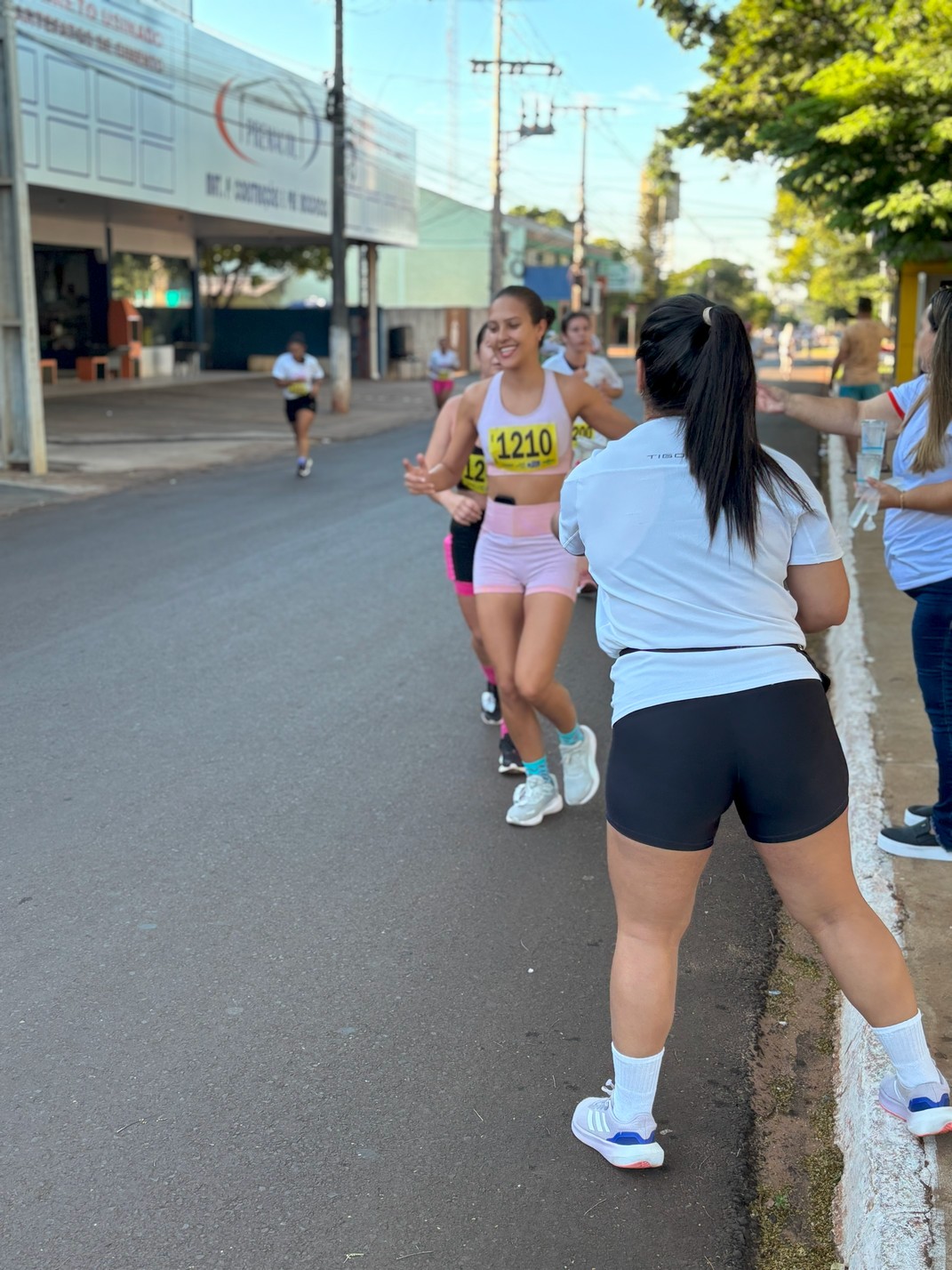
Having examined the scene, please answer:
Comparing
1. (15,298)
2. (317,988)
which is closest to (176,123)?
(15,298)

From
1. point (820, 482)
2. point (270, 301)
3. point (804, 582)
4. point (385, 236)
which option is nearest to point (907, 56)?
point (820, 482)

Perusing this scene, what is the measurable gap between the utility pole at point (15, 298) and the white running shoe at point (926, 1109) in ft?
47.2

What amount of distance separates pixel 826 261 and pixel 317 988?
67.7 metres

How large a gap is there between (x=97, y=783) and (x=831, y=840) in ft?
11.6

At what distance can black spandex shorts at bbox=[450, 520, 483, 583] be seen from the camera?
18.7ft

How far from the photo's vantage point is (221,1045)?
348 centimetres

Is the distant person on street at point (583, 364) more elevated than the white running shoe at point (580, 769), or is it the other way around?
the distant person on street at point (583, 364)

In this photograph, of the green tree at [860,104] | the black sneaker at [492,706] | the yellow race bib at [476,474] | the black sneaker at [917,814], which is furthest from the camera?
the green tree at [860,104]

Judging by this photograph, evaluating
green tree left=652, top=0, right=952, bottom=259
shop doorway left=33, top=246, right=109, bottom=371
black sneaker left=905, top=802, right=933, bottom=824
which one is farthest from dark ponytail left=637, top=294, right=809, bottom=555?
shop doorway left=33, top=246, right=109, bottom=371

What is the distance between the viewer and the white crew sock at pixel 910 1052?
9.39ft

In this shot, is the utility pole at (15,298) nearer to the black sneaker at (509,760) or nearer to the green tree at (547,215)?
the black sneaker at (509,760)

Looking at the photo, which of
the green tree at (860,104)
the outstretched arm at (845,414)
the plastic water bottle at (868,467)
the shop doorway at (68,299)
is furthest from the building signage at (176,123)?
the plastic water bottle at (868,467)

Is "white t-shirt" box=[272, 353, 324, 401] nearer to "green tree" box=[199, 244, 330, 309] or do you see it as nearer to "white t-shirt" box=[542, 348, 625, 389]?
"white t-shirt" box=[542, 348, 625, 389]

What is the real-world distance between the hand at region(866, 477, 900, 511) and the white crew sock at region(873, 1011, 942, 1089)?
1.70 meters
